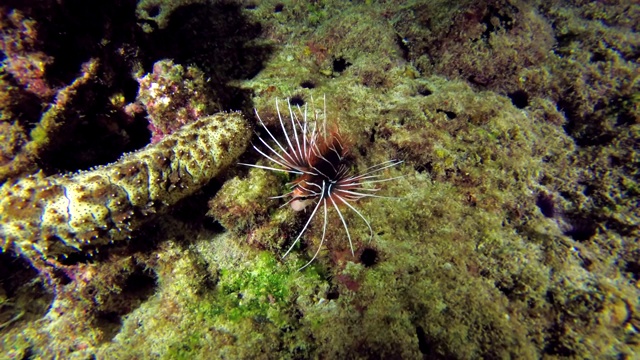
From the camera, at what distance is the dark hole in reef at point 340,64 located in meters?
4.80

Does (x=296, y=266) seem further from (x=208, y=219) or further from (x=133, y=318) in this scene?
(x=133, y=318)

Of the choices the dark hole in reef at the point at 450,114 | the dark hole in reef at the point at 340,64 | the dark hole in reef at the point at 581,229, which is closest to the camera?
the dark hole in reef at the point at 581,229

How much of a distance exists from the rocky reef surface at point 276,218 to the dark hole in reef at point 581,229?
23 mm

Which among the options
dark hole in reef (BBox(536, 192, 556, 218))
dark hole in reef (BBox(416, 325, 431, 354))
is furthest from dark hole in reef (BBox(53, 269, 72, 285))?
dark hole in reef (BBox(536, 192, 556, 218))

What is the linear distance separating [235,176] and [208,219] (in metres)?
0.53

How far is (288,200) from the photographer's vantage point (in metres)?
3.16

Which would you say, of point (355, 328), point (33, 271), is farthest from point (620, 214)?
point (33, 271)

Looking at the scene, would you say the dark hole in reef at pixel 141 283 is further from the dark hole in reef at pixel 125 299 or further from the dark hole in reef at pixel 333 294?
the dark hole in reef at pixel 333 294

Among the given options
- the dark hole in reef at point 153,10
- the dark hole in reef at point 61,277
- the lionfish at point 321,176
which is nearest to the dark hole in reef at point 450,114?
the lionfish at point 321,176

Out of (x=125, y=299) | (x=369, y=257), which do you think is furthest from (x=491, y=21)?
(x=125, y=299)

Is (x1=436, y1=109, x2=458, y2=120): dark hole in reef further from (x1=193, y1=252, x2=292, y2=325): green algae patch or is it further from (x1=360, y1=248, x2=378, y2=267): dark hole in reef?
(x1=193, y1=252, x2=292, y2=325): green algae patch

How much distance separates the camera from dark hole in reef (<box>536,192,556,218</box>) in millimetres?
3441

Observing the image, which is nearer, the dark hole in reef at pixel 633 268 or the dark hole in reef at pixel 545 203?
the dark hole in reef at pixel 633 268

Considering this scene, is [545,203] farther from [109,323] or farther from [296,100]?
[109,323]
